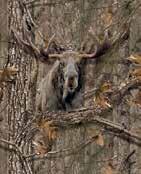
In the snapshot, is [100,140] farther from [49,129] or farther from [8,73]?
[8,73]

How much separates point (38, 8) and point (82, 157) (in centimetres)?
92

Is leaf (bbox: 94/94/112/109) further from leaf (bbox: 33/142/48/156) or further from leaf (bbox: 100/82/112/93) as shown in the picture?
leaf (bbox: 33/142/48/156)

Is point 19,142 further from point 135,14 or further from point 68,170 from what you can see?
point 135,14

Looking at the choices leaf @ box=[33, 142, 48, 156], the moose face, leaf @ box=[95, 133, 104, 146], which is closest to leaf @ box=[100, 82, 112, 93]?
the moose face

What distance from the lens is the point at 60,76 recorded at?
11.2 m

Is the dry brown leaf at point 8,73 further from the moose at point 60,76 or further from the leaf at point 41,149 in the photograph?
the leaf at point 41,149

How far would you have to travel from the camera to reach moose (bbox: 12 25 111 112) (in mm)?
11195

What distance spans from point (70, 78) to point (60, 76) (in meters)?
0.07

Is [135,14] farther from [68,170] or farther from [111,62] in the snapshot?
[68,170]

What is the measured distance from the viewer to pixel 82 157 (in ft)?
37.3

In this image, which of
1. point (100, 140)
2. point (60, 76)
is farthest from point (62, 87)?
point (100, 140)

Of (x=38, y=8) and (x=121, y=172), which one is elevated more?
(x=38, y=8)

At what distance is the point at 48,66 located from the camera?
444 inches

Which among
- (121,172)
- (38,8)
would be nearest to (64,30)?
(38,8)
